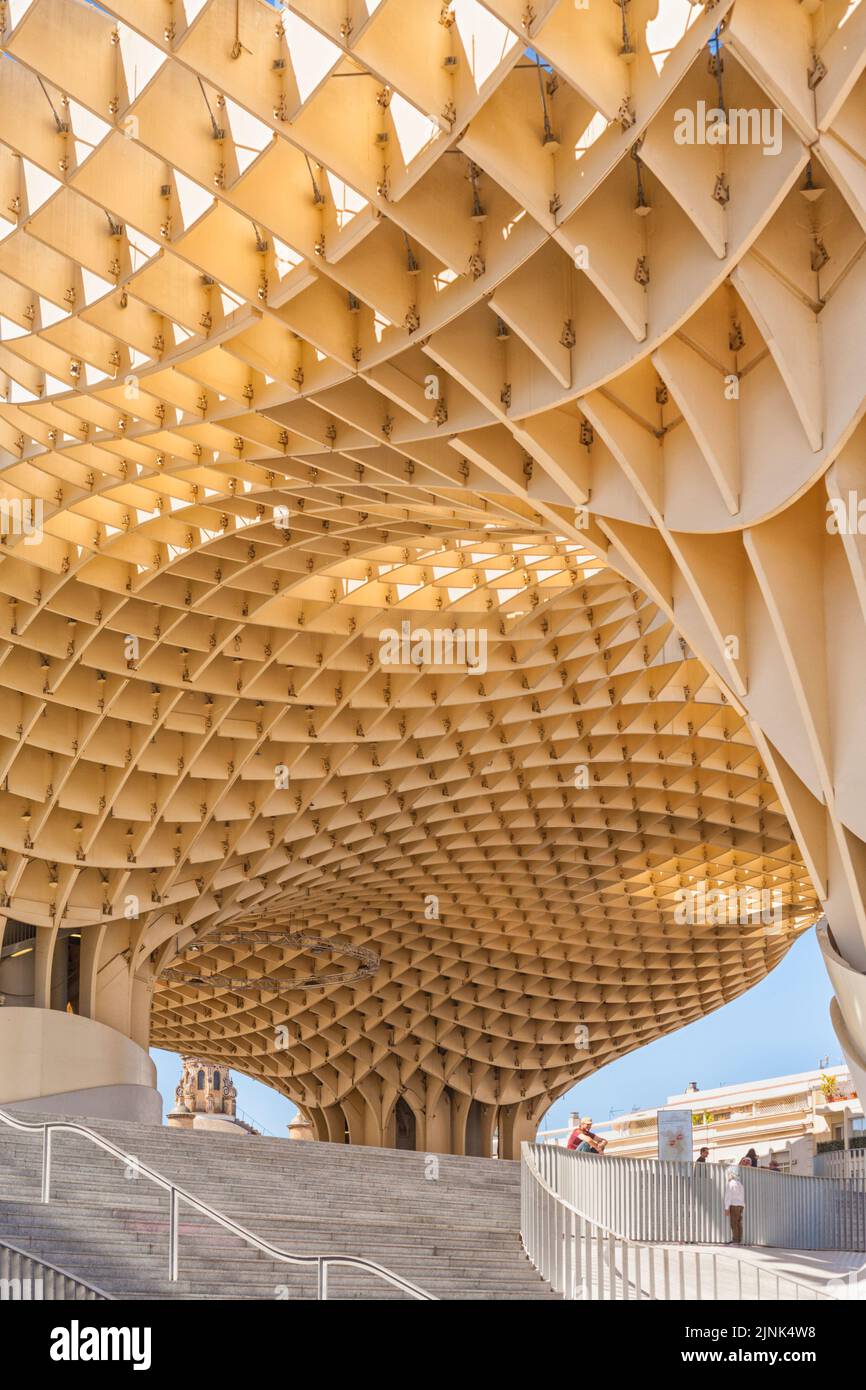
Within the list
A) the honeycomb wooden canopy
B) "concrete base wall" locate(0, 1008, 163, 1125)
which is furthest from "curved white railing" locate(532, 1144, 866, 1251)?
"concrete base wall" locate(0, 1008, 163, 1125)

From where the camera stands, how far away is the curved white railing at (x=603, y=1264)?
17.4 m

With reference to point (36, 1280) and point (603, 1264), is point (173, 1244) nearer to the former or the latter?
point (36, 1280)

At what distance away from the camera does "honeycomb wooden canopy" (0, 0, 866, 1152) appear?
15.3 meters

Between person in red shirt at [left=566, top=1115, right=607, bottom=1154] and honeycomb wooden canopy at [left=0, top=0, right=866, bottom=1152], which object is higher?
honeycomb wooden canopy at [left=0, top=0, right=866, bottom=1152]

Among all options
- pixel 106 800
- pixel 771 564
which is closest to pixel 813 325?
pixel 771 564

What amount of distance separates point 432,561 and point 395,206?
646 inches

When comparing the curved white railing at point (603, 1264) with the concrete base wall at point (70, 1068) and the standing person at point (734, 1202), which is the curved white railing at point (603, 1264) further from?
the concrete base wall at point (70, 1068)

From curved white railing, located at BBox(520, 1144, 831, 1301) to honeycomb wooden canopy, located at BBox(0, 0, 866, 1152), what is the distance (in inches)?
160

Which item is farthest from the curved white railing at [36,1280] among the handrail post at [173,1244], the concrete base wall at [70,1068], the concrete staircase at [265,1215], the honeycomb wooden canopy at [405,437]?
the concrete base wall at [70,1068]

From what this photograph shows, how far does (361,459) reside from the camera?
24719 mm

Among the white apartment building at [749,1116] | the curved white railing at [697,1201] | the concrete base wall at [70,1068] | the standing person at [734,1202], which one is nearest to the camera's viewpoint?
the curved white railing at [697,1201]

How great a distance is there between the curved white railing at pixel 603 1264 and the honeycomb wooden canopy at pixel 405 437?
4.06 metres

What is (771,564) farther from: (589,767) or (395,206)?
(589,767)

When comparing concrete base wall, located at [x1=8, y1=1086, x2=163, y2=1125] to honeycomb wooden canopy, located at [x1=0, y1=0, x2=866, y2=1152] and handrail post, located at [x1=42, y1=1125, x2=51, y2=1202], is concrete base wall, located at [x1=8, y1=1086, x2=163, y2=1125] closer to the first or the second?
honeycomb wooden canopy, located at [x1=0, y1=0, x2=866, y2=1152]
